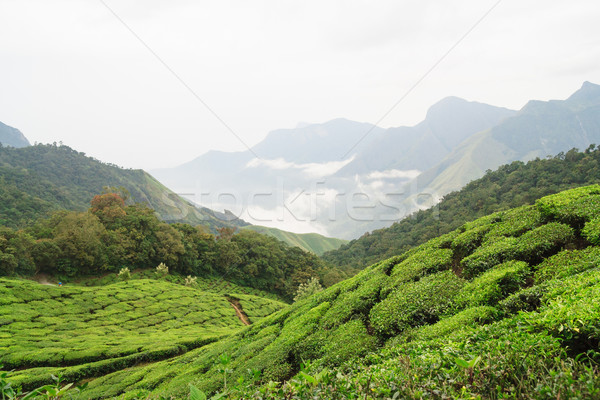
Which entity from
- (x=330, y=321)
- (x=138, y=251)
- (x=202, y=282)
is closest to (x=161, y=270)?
(x=138, y=251)

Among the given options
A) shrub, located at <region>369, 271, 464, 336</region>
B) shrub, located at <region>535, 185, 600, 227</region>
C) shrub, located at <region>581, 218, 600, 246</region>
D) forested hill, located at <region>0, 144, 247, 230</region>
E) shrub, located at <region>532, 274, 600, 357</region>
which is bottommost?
shrub, located at <region>369, 271, 464, 336</region>

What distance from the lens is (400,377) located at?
374 centimetres

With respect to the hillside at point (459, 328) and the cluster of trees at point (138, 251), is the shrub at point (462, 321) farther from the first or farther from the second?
the cluster of trees at point (138, 251)

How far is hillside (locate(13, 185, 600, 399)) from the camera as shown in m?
3.29

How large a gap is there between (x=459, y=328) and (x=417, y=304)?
1.90 meters

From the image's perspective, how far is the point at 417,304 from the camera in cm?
788

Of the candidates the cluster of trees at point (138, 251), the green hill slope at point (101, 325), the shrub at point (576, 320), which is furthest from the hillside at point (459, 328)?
the cluster of trees at point (138, 251)

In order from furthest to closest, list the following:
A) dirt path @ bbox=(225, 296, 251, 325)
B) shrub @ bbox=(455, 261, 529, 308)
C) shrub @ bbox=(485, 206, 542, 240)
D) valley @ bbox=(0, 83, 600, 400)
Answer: dirt path @ bbox=(225, 296, 251, 325), shrub @ bbox=(485, 206, 542, 240), shrub @ bbox=(455, 261, 529, 308), valley @ bbox=(0, 83, 600, 400)

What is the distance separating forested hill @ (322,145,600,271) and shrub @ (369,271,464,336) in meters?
82.0

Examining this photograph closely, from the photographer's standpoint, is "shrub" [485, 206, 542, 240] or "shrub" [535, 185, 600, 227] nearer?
"shrub" [535, 185, 600, 227]

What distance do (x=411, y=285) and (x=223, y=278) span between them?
54.8m

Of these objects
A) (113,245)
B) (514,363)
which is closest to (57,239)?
(113,245)

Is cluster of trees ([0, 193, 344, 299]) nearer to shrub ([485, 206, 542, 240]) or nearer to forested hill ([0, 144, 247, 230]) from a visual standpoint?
forested hill ([0, 144, 247, 230])

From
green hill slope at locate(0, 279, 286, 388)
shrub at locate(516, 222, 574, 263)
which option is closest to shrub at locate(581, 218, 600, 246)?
shrub at locate(516, 222, 574, 263)
